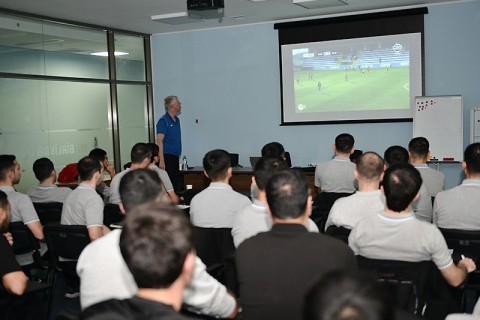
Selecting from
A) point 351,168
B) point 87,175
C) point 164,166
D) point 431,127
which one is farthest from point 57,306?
point 431,127

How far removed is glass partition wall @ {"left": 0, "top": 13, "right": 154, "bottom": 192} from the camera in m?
7.75

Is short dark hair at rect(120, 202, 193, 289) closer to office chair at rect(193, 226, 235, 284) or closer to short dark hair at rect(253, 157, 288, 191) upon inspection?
short dark hair at rect(253, 157, 288, 191)

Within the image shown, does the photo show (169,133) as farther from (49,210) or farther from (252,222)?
(252,222)

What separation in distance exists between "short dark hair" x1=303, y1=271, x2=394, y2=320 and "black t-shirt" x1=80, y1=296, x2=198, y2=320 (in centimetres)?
42

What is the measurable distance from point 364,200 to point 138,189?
166 centimetres

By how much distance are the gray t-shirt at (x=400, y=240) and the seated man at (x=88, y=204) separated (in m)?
2.03

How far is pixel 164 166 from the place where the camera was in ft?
28.5

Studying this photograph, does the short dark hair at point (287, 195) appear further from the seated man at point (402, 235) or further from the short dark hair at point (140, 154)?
the short dark hair at point (140, 154)

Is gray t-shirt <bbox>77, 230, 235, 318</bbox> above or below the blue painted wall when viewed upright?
below

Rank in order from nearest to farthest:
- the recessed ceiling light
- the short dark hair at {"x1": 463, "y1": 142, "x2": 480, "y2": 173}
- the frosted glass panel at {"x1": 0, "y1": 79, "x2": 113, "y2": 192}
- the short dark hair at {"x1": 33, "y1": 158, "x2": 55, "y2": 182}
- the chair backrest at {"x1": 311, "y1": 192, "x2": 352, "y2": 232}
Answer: the short dark hair at {"x1": 463, "y1": 142, "x2": 480, "y2": 173} < the short dark hair at {"x1": 33, "y1": 158, "x2": 55, "y2": 182} < the chair backrest at {"x1": 311, "y1": 192, "x2": 352, "y2": 232} < the frosted glass panel at {"x1": 0, "y1": 79, "x2": 113, "y2": 192} < the recessed ceiling light

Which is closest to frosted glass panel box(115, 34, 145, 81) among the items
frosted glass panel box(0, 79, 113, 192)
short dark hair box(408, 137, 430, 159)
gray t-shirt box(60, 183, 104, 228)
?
frosted glass panel box(0, 79, 113, 192)

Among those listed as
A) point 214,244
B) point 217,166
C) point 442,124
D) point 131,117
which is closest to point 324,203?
point 217,166

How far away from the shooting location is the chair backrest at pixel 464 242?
Answer: 340 centimetres

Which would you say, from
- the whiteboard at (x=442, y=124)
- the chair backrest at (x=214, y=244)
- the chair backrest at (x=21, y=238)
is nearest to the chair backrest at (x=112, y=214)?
the chair backrest at (x=21, y=238)
